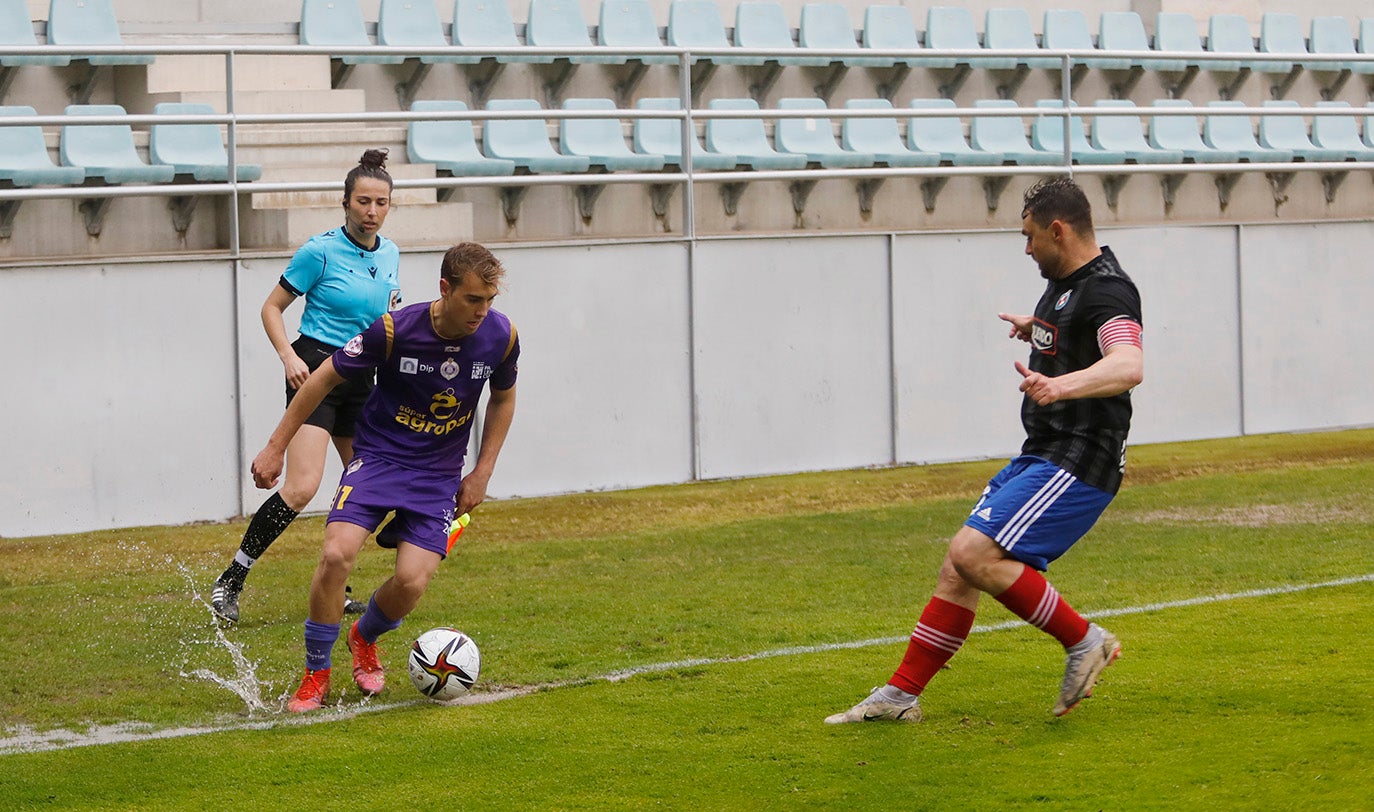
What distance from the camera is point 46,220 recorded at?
37.1 ft

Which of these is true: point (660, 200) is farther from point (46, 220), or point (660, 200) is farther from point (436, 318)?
point (436, 318)

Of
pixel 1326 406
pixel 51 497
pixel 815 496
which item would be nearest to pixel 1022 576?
pixel 815 496

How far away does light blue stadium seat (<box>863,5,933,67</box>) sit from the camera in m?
16.9

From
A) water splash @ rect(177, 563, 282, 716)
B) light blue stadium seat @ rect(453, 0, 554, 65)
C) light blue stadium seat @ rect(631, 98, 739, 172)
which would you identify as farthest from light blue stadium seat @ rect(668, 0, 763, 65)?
water splash @ rect(177, 563, 282, 716)

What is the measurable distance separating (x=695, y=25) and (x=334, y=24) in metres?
3.54

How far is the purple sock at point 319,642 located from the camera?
Answer: 5.72 meters

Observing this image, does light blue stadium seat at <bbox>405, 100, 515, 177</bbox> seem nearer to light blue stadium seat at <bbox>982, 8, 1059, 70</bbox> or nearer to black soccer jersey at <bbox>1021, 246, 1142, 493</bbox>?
light blue stadium seat at <bbox>982, 8, 1059, 70</bbox>

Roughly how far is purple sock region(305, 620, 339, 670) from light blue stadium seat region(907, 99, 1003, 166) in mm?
10441

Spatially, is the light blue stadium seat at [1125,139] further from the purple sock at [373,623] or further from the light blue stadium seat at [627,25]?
the purple sock at [373,623]

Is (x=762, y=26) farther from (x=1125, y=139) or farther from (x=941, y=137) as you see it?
(x=1125, y=139)

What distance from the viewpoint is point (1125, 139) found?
16.8 m

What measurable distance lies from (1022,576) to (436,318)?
6.86 ft

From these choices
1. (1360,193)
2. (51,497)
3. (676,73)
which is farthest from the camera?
(1360,193)

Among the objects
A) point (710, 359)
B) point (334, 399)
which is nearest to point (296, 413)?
point (334, 399)
